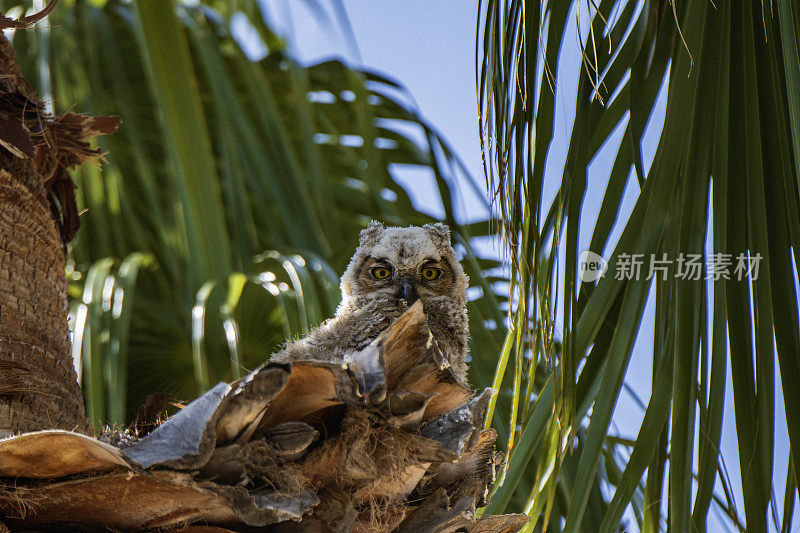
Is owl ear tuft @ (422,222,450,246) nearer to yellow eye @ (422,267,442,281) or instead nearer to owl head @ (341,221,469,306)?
owl head @ (341,221,469,306)

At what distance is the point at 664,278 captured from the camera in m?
1.56

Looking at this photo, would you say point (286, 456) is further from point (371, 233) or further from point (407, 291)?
point (371, 233)

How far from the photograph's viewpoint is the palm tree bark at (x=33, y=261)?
162cm

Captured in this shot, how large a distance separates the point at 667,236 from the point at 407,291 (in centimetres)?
109

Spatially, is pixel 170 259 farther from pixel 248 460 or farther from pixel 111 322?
pixel 248 460

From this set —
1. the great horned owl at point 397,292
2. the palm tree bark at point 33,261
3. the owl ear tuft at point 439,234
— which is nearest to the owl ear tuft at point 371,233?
the great horned owl at point 397,292

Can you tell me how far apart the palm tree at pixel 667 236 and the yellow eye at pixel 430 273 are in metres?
1.01

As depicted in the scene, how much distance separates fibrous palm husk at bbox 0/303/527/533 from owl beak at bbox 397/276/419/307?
3.38ft

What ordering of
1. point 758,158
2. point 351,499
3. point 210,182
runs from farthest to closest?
1. point 210,182
2. point 758,158
3. point 351,499

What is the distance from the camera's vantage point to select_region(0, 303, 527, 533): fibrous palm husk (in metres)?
1.13

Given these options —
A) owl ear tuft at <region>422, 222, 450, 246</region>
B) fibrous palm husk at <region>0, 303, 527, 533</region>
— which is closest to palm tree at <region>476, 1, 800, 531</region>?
fibrous palm husk at <region>0, 303, 527, 533</region>

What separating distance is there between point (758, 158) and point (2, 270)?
1452 mm

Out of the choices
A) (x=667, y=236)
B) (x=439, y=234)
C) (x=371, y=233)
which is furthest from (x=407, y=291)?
(x=667, y=236)

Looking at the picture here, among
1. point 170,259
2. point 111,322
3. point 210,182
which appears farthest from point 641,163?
point 170,259
